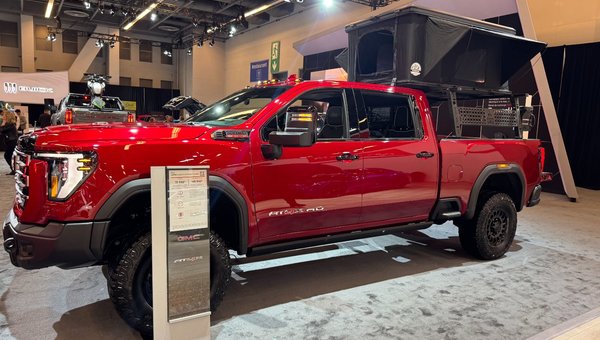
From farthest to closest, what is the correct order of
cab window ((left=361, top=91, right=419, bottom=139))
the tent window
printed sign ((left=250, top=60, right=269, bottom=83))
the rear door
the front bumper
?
printed sign ((left=250, top=60, right=269, bottom=83))
the tent window
cab window ((left=361, top=91, right=419, bottom=139))
the rear door
the front bumper

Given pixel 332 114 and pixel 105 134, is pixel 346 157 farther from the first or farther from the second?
pixel 105 134

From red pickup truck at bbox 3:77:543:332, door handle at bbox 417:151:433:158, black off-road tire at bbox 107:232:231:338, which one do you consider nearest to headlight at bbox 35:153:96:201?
red pickup truck at bbox 3:77:543:332

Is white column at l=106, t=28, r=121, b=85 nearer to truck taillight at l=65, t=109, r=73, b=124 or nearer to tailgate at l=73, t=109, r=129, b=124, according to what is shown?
tailgate at l=73, t=109, r=129, b=124

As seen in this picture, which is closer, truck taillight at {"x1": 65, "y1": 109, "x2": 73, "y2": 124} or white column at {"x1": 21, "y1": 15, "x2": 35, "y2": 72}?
truck taillight at {"x1": 65, "y1": 109, "x2": 73, "y2": 124}

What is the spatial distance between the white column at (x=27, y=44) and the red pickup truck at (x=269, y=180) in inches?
934

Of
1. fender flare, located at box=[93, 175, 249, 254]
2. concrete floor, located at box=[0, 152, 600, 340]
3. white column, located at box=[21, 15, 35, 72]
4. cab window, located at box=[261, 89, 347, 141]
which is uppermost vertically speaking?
white column, located at box=[21, 15, 35, 72]

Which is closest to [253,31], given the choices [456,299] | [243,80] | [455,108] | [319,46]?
[243,80]

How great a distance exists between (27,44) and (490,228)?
83.4 ft

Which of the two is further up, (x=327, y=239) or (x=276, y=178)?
(x=276, y=178)

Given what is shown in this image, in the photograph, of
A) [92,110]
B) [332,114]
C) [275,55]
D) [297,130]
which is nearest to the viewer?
[297,130]

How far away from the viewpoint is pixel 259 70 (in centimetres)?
2270

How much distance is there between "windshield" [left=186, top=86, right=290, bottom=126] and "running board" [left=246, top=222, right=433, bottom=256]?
0.97 meters

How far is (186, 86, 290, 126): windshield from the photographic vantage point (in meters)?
3.44

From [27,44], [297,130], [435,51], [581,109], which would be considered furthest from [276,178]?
[27,44]
